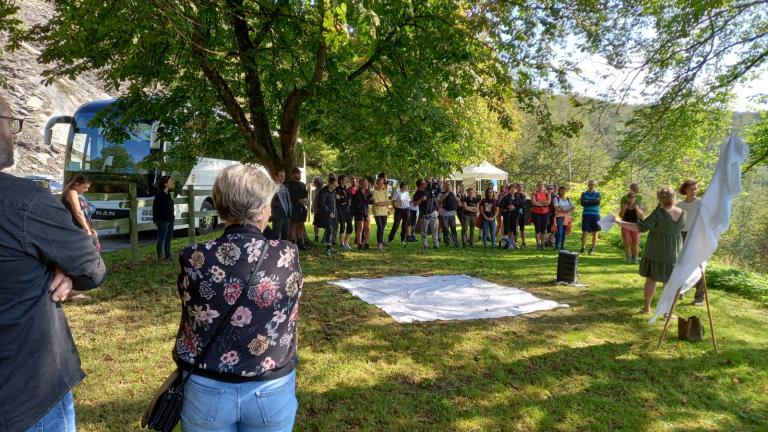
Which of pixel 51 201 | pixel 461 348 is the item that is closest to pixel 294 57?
pixel 461 348

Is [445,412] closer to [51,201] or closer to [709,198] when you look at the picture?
[51,201]

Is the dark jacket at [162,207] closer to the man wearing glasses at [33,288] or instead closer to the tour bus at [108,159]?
the tour bus at [108,159]

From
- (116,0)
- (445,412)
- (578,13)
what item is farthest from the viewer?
(578,13)

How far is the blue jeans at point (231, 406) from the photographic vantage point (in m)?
1.81

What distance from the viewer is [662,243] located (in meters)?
6.29

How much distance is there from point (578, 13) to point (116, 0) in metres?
6.65

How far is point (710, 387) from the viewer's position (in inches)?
173

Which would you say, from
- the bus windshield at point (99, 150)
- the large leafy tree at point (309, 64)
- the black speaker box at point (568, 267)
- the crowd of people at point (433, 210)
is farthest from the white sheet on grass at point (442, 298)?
the bus windshield at point (99, 150)

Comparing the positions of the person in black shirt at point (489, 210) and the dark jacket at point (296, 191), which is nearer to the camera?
the dark jacket at point (296, 191)

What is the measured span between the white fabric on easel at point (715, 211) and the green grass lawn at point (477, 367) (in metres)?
1.08

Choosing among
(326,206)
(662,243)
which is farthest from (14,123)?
(326,206)

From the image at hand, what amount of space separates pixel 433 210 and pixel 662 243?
6.63m

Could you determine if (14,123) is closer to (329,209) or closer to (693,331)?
(693,331)

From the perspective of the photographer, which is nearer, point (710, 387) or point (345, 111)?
point (710, 387)
